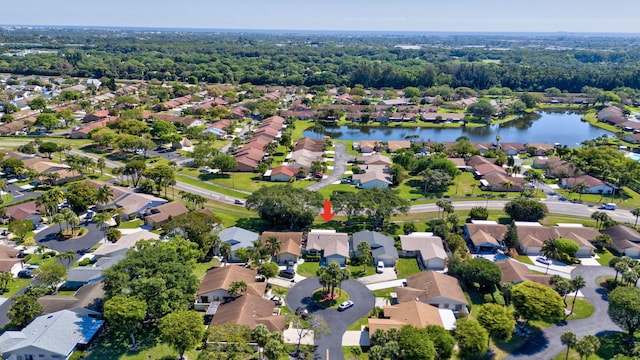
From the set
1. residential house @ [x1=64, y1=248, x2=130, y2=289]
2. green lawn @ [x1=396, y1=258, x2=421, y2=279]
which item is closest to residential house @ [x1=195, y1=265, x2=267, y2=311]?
residential house @ [x1=64, y1=248, x2=130, y2=289]

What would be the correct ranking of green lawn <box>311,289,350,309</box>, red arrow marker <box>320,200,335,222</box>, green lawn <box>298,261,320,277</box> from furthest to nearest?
red arrow marker <box>320,200,335,222</box> → green lawn <box>298,261,320,277</box> → green lawn <box>311,289,350,309</box>

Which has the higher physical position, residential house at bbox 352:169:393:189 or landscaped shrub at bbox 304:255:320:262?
residential house at bbox 352:169:393:189

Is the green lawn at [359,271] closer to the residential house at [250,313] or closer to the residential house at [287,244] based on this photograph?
the residential house at [287,244]

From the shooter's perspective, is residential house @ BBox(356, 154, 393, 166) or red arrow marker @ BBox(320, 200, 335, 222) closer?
red arrow marker @ BBox(320, 200, 335, 222)

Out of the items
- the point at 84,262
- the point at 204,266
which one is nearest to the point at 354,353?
the point at 204,266

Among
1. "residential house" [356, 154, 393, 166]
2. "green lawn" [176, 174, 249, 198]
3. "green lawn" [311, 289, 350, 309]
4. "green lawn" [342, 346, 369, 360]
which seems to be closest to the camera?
"green lawn" [342, 346, 369, 360]

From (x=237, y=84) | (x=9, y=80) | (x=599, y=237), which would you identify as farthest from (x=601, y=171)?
(x=9, y=80)

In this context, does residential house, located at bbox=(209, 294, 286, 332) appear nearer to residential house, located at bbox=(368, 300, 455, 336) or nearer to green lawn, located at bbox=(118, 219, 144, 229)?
residential house, located at bbox=(368, 300, 455, 336)
